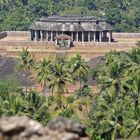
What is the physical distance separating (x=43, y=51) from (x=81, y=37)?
399 inches

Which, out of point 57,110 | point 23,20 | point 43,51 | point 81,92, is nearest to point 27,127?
point 57,110

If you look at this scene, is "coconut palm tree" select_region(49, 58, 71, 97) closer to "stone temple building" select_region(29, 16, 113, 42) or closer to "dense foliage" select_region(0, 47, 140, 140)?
"dense foliage" select_region(0, 47, 140, 140)

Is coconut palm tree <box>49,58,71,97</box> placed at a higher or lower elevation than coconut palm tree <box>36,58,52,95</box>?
higher

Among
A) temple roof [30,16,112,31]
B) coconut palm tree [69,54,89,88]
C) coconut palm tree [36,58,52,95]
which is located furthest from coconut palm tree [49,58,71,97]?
temple roof [30,16,112,31]

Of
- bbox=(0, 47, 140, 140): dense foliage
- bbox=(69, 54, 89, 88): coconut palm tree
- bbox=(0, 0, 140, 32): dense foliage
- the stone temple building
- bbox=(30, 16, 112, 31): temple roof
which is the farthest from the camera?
bbox=(0, 0, 140, 32): dense foliage

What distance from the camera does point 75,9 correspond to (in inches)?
6009

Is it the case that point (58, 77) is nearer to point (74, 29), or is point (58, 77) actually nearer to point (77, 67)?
point (77, 67)

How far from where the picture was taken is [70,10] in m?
154

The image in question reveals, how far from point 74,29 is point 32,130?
84.6m

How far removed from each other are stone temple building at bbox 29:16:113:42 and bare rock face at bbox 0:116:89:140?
273 ft

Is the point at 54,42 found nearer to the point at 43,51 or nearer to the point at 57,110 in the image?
the point at 43,51

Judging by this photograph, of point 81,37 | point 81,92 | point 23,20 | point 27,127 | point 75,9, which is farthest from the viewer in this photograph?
point 75,9

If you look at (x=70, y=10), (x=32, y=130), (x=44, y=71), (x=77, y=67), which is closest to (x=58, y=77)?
(x=44, y=71)

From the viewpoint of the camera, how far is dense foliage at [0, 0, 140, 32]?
456 feet
